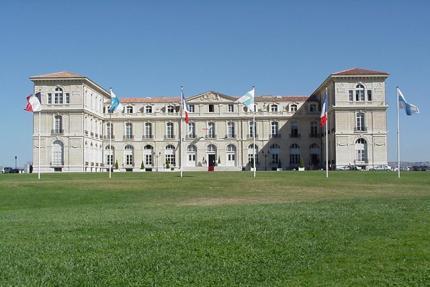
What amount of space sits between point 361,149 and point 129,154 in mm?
36572

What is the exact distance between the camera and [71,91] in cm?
7888

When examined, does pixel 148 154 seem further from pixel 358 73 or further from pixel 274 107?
pixel 358 73

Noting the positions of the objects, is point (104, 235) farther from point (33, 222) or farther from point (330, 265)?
point (330, 265)

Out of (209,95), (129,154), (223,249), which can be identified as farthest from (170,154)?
(223,249)

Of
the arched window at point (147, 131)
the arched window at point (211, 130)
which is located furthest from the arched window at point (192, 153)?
the arched window at point (147, 131)

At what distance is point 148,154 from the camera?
91.2 m

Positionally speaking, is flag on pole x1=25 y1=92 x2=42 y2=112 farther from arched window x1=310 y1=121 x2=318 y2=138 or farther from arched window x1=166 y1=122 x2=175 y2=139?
arched window x1=310 y1=121 x2=318 y2=138

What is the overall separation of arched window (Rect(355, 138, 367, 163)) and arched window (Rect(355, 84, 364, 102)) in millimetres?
5612

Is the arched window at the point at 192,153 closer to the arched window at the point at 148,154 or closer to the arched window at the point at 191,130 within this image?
the arched window at the point at 191,130

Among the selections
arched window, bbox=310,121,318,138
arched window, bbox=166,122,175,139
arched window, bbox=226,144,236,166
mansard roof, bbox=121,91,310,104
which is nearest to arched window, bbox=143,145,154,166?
arched window, bbox=166,122,175,139

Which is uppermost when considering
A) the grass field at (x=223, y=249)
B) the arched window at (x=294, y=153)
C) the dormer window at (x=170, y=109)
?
the dormer window at (x=170, y=109)

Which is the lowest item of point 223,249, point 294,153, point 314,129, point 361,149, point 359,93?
point 223,249

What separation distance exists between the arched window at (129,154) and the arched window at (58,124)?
13647mm

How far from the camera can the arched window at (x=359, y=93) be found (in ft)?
258
